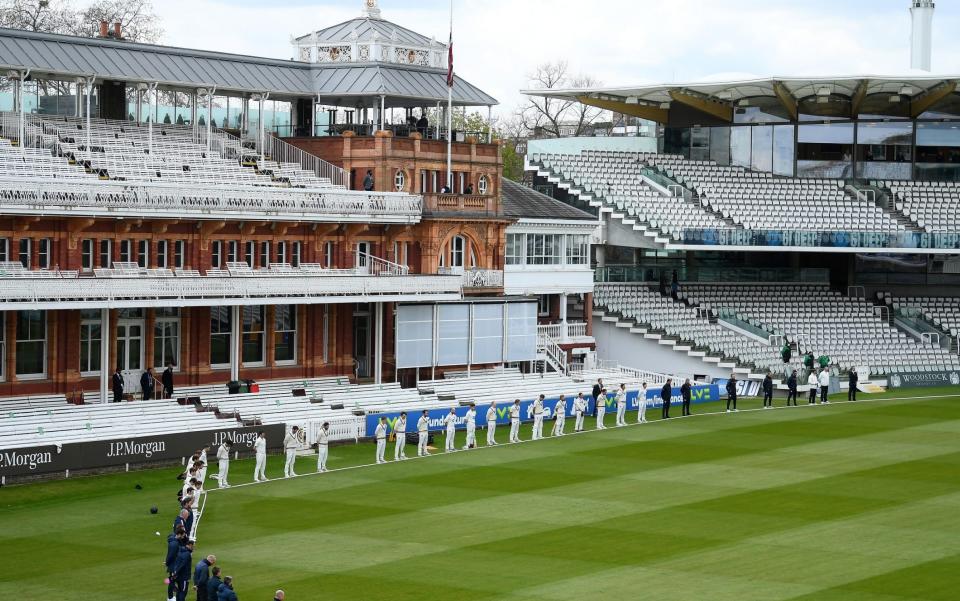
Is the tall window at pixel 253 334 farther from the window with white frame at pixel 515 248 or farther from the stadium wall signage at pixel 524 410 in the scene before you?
the window with white frame at pixel 515 248

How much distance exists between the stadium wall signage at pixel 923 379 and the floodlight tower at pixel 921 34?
70.8 feet

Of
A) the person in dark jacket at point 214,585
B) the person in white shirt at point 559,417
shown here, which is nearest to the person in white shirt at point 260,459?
the person in white shirt at point 559,417

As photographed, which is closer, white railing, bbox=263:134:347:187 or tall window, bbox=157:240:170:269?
tall window, bbox=157:240:170:269

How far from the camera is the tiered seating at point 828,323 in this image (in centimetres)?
6178

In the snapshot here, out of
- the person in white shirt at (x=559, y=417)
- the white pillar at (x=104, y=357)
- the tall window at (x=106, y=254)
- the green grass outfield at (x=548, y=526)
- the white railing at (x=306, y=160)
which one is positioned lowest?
the green grass outfield at (x=548, y=526)

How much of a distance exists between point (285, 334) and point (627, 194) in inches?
833

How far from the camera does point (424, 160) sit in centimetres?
5378

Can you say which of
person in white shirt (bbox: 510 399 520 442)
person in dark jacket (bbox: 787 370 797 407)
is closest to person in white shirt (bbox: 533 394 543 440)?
person in white shirt (bbox: 510 399 520 442)

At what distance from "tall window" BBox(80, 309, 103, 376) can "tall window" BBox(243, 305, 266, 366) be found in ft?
17.8

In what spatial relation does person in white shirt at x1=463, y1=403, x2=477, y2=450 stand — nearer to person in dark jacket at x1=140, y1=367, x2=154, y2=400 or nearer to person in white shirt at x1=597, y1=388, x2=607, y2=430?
person in white shirt at x1=597, y1=388, x2=607, y2=430

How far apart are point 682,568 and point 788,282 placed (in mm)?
43603

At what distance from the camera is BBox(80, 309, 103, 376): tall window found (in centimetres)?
4403

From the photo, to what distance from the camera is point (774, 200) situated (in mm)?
67750

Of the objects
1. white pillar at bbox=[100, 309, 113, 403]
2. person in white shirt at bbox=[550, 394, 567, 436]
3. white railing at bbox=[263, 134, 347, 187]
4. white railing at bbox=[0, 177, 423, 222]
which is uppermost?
white railing at bbox=[263, 134, 347, 187]
